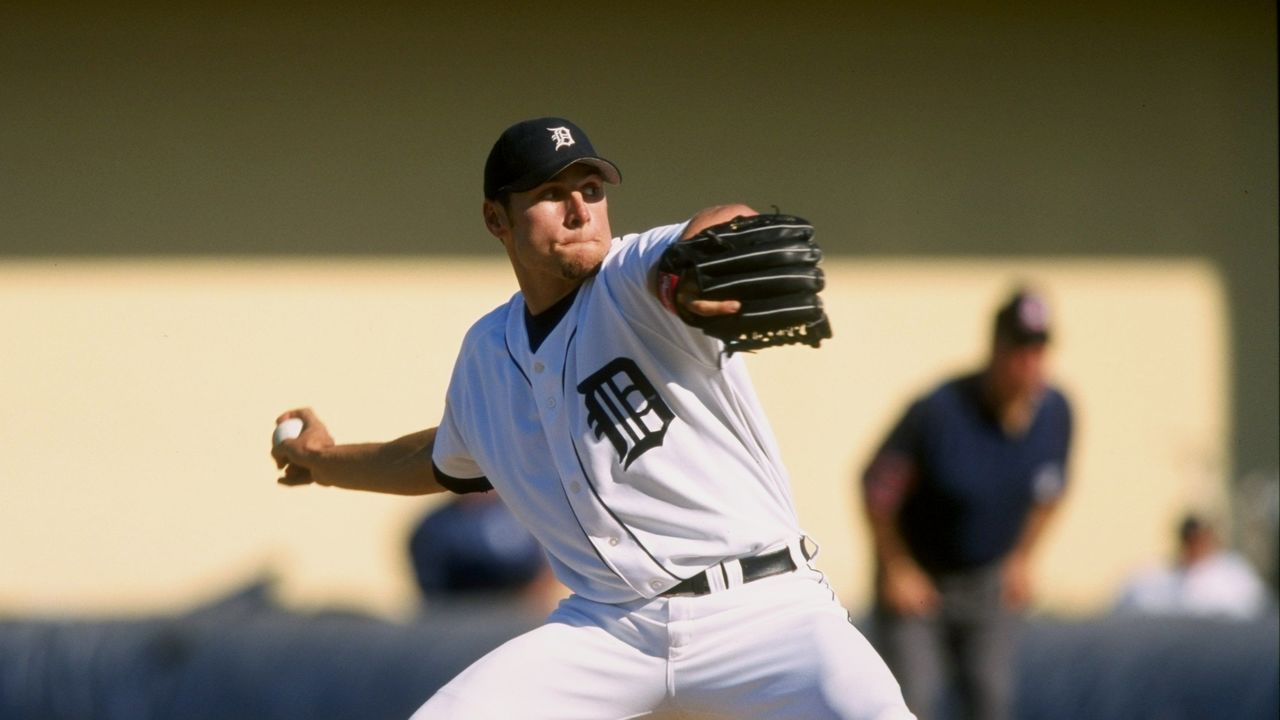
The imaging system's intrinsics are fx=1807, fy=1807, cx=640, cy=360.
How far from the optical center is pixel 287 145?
30.0ft

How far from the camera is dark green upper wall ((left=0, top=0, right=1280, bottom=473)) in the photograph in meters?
9.02

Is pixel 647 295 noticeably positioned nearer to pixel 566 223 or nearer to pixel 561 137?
pixel 566 223

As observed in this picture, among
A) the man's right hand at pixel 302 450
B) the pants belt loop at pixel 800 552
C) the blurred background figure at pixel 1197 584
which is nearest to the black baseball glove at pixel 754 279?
the pants belt loop at pixel 800 552

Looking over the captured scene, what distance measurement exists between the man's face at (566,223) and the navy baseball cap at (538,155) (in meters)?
0.04

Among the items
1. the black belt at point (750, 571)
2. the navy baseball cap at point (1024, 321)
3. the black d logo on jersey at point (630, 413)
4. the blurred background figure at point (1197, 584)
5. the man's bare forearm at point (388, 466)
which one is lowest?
the blurred background figure at point (1197, 584)

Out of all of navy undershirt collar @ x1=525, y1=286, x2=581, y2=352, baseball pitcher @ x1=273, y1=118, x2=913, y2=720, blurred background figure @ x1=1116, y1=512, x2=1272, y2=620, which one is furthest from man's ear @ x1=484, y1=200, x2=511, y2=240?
blurred background figure @ x1=1116, y1=512, x2=1272, y2=620

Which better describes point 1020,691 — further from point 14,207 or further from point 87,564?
point 14,207

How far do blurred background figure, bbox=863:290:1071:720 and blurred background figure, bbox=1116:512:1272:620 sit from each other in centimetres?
266

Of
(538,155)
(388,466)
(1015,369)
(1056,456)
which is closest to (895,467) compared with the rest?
(1015,369)

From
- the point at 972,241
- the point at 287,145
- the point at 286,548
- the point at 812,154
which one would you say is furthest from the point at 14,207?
the point at 972,241

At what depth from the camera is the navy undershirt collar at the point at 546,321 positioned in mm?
4109

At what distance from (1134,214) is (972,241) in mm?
938

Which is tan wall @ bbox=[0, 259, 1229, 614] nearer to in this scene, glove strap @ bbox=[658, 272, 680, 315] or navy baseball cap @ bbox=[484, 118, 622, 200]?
navy baseball cap @ bbox=[484, 118, 622, 200]

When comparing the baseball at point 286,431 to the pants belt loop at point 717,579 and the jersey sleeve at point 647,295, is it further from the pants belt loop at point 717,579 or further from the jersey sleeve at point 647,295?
the pants belt loop at point 717,579
